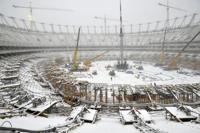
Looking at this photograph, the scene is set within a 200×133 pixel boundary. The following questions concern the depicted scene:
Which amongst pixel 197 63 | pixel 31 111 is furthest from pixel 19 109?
pixel 197 63

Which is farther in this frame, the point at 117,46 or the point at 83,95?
the point at 117,46

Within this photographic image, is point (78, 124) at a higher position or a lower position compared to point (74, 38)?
lower

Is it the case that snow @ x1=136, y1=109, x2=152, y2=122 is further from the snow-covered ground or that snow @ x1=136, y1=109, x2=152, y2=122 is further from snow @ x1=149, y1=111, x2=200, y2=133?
the snow-covered ground

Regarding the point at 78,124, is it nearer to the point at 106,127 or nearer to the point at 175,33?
the point at 106,127

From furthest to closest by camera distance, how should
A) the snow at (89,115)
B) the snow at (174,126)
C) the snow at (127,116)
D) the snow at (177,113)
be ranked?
1. the snow at (177,113)
2. the snow at (89,115)
3. the snow at (127,116)
4. the snow at (174,126)

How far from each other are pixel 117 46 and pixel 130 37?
13185 millimetres

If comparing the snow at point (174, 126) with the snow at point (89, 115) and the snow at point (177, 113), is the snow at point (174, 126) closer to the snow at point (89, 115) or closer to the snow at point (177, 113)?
the snow at point (177, 113)

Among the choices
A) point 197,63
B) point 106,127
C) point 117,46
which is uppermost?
point 117,46

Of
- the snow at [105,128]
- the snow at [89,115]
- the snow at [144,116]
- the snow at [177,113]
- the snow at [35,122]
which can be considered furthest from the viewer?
the snow at [177,113]

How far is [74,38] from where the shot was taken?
316ft

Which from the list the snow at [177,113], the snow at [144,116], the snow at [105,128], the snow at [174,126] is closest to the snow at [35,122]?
the snow at [105,128]

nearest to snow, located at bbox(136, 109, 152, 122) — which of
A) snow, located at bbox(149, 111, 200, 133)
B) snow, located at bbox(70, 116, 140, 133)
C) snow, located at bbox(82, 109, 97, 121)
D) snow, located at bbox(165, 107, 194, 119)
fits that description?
snow, located at bbox(149, 111, 200, 133)

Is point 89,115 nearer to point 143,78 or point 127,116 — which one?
point 127,116

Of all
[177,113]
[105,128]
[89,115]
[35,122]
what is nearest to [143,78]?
[177,113]
